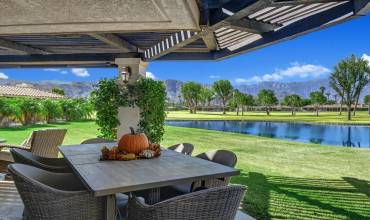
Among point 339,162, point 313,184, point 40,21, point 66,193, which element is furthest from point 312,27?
point 339,162

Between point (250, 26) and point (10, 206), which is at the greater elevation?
point (250, 26)

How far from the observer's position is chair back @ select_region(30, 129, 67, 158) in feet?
17.8

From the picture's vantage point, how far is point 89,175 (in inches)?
98.9

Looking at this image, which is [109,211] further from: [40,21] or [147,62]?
[147,62]

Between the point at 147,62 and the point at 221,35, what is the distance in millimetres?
2724

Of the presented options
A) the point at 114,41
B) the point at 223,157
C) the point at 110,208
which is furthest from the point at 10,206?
the point at 114,41

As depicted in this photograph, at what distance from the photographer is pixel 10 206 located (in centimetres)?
399

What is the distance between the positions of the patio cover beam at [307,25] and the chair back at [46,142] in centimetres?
377

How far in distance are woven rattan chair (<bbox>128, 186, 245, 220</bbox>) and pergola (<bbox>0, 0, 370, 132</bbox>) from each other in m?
1.89

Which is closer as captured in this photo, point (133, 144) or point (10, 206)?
point (133, 144)

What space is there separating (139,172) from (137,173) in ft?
0.13

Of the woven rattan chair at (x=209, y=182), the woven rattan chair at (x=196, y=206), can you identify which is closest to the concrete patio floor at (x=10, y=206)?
the woven rattan chair at (x=209, y=182)

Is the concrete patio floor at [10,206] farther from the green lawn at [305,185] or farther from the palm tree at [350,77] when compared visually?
the palm tree at [350,77]

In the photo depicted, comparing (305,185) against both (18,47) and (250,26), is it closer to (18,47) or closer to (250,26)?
(250,26)
